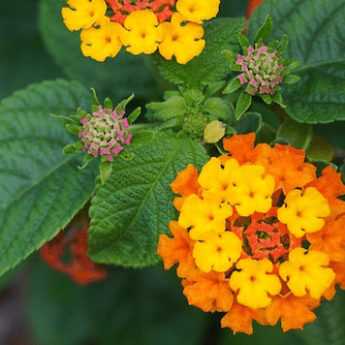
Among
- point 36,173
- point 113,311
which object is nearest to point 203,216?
point 36,173

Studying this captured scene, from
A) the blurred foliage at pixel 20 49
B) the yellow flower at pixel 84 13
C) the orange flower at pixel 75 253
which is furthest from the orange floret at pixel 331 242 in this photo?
the blurred foliage at pixel 20 49

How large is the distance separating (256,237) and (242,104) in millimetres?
270

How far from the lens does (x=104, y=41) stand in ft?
5.37

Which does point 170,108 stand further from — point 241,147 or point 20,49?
point 20,49

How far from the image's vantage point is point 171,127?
5.60ft

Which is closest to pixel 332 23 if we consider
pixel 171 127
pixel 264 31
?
pixel 264 31

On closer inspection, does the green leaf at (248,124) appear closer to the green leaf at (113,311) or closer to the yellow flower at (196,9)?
the yellow flower at (196,9)

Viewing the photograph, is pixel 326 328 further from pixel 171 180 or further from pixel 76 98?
pixel 76 98

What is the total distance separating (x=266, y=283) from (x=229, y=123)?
0.38 metres

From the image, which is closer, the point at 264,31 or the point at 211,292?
the point at 211,292

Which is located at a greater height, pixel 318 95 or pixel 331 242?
pixel 318 95

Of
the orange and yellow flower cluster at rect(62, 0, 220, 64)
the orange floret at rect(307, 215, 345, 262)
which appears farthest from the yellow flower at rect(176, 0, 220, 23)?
the orange floret at rect(307, 215, 345, 262)

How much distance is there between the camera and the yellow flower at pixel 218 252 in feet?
4.84

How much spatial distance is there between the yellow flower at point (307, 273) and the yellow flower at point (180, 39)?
16.9 inches
